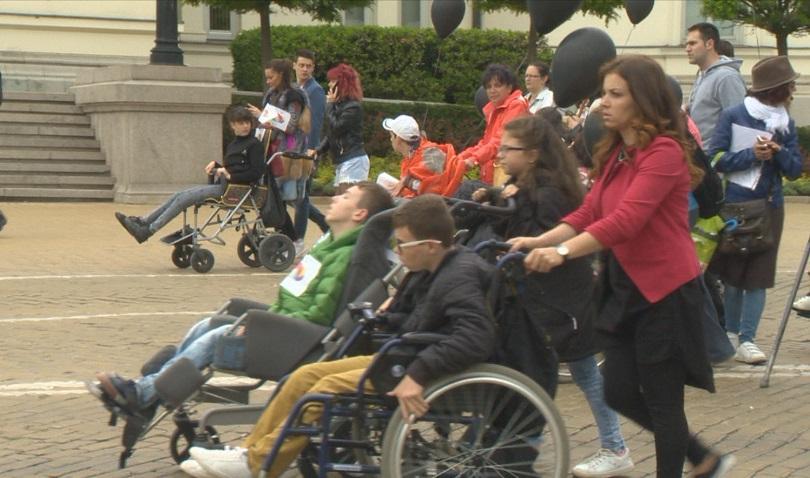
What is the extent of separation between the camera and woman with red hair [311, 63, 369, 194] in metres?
13.0

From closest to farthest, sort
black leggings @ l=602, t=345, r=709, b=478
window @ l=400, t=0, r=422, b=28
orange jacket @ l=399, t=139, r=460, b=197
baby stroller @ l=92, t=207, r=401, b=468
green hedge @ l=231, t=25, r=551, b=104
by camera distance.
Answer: black leggings @ l=602, t=345, r=709, b=478, baby stroller @ l=92, t=207, r=401, b=468, orange jacket @ l=399, t=139, r=460, b=197, green hedge @ l=231, t=25, r=551, b=104, window @ l=400, t=0, r=422, b=28

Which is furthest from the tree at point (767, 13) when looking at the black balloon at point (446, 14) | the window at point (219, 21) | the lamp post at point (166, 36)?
the black balloon at point (446, 14)

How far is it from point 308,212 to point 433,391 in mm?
8740

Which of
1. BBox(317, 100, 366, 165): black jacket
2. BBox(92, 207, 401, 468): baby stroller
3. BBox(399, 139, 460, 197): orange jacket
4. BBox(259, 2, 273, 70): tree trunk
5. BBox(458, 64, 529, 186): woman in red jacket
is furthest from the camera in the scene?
BBox(259, 2, 273, 70): tree trunk

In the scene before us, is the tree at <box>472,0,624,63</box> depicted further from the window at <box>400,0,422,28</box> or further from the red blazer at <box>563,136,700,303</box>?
the red blazer at <box>563,136,700,303</box>

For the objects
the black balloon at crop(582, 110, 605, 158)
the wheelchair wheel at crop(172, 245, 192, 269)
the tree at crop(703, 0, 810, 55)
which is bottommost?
the wheelchair wheel at crop(172, 245, 192, 269)

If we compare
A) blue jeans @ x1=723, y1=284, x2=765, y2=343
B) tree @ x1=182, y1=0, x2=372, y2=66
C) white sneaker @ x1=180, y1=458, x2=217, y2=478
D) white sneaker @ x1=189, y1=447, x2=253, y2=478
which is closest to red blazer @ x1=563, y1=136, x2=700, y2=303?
white sneaker @ x1=189, y1=447, x2=253, y2=478

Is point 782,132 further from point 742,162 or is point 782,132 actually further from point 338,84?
point 338,84

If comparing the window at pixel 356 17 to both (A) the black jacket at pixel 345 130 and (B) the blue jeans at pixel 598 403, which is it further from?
(B) the blue jeans at pixel 598 403

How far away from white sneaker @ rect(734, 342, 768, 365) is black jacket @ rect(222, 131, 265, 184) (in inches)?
201

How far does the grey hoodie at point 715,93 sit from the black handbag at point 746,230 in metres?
0.64

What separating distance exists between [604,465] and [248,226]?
7419mm

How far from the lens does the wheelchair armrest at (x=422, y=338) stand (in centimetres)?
517

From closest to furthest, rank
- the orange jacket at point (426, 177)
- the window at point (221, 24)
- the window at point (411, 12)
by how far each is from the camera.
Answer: the orange jacket at point (426, 177), the window at point (221, 24), the window at point (411, 12)
